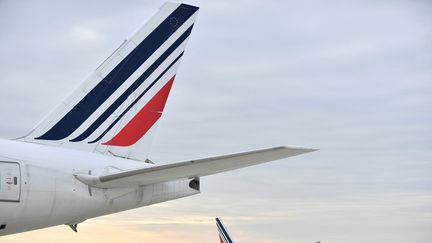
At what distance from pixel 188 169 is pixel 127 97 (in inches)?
227

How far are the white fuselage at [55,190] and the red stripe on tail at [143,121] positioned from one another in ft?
2.87

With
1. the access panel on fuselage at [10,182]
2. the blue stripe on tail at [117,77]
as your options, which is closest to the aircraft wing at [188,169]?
the access panel on fuselage at [10,182]

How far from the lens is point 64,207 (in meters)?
16.6

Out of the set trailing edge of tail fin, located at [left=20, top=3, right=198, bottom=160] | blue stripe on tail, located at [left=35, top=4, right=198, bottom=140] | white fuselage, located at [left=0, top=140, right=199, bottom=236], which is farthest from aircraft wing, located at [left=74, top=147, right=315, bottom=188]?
blue stripe on tail, located at [left=35, top=4, right=198, bottom=140]

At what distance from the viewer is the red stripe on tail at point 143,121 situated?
19.7 m

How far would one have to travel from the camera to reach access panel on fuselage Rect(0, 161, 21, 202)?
1505 centimetres

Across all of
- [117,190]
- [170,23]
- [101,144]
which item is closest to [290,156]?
[117,190]

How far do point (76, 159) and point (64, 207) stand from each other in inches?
53.1

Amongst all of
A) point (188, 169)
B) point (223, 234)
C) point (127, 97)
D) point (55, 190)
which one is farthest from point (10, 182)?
point (223, 234)

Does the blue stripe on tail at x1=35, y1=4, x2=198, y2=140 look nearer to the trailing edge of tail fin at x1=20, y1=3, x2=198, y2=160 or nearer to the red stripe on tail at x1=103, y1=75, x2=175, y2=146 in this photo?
the trailing edge of tail fin at x1=20, y1=3, x2=198, y2=160

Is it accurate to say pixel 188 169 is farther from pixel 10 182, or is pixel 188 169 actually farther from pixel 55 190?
pixel 10 182

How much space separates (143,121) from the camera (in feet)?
66.8

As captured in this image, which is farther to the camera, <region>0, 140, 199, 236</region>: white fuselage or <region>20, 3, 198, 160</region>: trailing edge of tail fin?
<region>20, 3, 198, 160</region>: trailing edge of tail fin

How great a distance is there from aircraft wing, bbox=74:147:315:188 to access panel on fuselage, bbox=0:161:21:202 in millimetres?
1794
